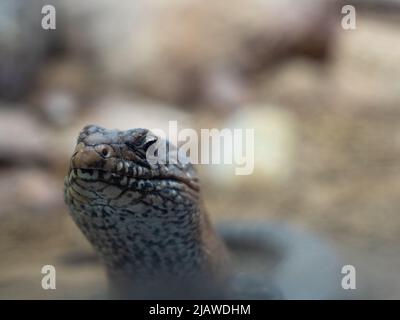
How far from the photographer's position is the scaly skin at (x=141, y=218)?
212 centimetres

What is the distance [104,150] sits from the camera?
209cm

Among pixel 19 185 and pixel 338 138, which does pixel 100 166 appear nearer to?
pixel 19 185

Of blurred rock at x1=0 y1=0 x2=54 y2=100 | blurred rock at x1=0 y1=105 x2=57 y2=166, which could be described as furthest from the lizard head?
blurred rock at x1=0 y1=0 x2=54 y2=100

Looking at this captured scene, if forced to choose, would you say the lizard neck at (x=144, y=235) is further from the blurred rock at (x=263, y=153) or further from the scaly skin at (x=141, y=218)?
the blurred rock at (x=263, y=153)

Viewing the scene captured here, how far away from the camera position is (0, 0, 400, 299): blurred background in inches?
163

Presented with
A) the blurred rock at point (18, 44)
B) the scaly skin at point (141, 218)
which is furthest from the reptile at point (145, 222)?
the blurred rock at point (18, 44)

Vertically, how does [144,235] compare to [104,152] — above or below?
below

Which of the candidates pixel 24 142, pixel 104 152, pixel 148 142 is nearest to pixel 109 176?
pixel 104 152

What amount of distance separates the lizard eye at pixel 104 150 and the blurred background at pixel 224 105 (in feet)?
2.22

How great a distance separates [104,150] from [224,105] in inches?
162

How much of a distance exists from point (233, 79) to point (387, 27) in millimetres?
2349

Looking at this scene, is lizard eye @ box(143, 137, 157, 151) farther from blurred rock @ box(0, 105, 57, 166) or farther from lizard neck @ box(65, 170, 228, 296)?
blurred rock @ box(0, 105, 57, 166)

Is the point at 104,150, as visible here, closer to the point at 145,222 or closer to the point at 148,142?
the point at 148,142

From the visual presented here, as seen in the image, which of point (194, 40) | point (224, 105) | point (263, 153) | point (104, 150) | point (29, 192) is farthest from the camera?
point (194, 40)
